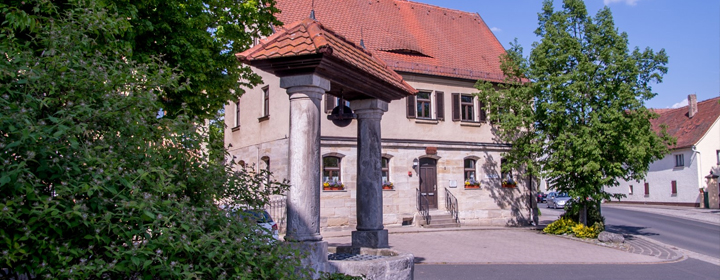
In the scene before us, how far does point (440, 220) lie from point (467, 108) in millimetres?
5211

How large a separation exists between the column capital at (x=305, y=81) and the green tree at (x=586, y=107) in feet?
46.6

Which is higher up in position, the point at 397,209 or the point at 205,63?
the point at 205,63

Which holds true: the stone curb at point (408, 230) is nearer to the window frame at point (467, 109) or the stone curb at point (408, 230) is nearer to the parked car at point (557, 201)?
the window frame at point (467, 109)

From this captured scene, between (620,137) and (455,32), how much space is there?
36.6 feet

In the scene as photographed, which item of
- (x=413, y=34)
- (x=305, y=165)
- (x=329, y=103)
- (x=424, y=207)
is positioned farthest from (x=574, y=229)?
(x=305, y=165)

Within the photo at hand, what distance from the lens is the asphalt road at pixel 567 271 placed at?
1134 cm

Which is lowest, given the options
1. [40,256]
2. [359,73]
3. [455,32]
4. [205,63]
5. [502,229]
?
Answer: [502,229]

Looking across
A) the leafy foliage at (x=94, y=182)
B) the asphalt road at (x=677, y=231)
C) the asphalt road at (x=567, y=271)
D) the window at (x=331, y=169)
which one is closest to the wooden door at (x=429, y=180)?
the window at (x=331, y=169)

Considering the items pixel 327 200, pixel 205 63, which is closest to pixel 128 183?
pixel 205 63

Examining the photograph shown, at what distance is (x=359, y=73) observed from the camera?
707 centimetres

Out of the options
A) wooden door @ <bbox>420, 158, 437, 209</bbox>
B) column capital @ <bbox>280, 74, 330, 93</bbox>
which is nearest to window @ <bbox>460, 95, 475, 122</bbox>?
wooden door @ <bbox>420, 158, 437, 209</bbox>

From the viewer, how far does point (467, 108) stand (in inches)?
934

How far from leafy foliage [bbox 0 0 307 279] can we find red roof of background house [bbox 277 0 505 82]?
59.5 ft

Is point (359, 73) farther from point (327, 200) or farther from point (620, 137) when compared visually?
point (620, 137)
